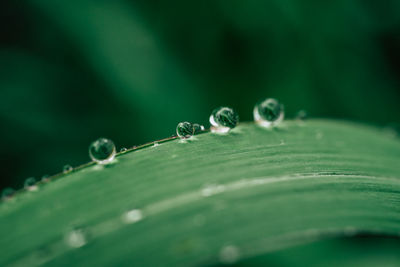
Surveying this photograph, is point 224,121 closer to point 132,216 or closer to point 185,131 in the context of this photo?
point 185,131

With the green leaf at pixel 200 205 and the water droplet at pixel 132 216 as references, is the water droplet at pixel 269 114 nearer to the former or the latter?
the green leaf at pixel 200 205

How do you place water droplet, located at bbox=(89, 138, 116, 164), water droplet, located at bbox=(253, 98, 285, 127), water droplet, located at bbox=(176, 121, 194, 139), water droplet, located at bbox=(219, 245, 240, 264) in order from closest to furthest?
1. water droplet, located at bbox=(219, 245, 240, 264)
2. water droplet, located at bbox=(89, 138, 116, 164)
3. water droplet, located at bbox=(176, 121, 194, 139)
4. water droplet, located at bbox=(253, 98, 285, 127)

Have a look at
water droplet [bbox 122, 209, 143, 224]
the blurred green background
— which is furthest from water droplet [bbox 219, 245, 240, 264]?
the blurred green background

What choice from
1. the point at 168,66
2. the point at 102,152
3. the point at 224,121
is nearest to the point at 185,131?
the point at 224,121

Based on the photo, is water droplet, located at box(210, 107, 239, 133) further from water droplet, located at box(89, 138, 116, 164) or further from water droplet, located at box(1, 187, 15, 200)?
water droplet, located at box(1, 187, 15, 200)

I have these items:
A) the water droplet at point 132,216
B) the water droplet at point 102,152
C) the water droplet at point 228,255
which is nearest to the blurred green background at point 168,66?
the water droplet at point 102,152

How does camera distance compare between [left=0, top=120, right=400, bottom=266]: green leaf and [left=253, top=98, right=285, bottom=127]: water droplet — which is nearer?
[left=0, top=120, right=400, bottom=266]: green leaf
